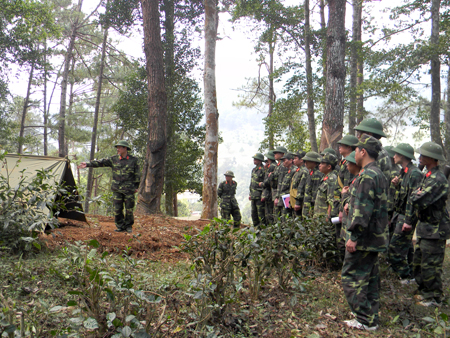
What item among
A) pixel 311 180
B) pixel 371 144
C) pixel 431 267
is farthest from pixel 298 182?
pixel 371 144

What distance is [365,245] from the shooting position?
3.28m

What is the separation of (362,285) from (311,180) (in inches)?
143

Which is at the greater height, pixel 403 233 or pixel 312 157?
pixel 312 157

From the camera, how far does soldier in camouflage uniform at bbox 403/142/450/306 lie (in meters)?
3.99

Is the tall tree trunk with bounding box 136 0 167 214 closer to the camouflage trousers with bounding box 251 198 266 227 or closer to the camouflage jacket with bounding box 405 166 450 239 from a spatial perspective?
the camouflage trousers with bounding box 251 198 266 227

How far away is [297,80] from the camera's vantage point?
15.8m

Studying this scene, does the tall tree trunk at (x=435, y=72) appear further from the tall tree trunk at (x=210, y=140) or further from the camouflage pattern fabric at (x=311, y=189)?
the tall tree trunk at (x=210, y=140)

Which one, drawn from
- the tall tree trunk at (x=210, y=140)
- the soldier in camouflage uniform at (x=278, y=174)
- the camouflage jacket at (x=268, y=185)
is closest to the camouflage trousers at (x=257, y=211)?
the camouflage jacket at (x=268, y=185)

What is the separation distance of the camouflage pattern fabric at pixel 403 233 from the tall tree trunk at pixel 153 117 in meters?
6.89

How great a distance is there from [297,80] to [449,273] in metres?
11.9

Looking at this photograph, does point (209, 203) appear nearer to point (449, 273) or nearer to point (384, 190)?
point (449, 273)

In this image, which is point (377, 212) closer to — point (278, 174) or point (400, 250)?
point (400, 250)

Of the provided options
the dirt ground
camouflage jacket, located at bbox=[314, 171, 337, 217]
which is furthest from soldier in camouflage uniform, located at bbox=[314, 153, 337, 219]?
the dirt ground

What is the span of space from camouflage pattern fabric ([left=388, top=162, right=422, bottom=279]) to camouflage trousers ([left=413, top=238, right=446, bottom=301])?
64cm
